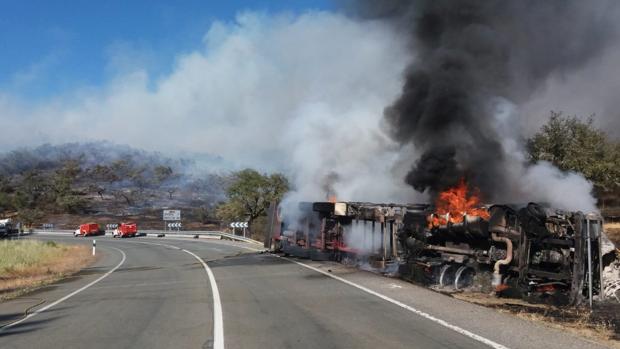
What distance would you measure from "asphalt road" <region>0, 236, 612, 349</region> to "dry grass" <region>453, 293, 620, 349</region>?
387 mm

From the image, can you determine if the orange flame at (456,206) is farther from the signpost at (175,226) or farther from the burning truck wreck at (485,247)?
the signpost at (175,226)

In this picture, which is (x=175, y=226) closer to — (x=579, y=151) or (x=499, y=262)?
(x=579, y=151)

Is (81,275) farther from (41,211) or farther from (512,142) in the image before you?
(41,211)

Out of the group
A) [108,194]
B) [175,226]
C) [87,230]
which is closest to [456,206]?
[175,226]

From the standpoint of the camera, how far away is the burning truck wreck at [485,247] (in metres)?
9.16

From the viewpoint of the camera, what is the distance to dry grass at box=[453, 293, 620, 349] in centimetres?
672

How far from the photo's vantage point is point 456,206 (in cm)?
1348

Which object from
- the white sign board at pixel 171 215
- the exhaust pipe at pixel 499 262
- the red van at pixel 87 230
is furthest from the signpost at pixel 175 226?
the exhaust pipe at pixel 499 262

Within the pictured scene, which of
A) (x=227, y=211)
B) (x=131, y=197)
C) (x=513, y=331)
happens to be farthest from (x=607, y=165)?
(x=131, y=197)

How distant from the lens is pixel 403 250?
1348 centimetres

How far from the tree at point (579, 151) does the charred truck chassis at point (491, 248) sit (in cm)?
1306

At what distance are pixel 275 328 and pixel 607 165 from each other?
22186 mm

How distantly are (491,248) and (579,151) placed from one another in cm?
1667

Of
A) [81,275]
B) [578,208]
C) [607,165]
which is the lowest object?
[81,275]
